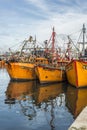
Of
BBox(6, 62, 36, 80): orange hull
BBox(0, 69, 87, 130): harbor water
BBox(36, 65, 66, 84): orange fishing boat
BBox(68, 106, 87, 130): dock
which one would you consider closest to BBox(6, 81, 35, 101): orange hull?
BBox(0, 69, 87, 130): harbor water

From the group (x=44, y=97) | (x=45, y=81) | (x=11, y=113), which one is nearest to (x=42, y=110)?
(x=11, y=113)

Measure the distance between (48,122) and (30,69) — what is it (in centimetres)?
2461

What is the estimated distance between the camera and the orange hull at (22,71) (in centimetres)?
4057

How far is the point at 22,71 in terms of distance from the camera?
133 feet

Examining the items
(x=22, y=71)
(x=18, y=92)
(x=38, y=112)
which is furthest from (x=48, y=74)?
(x=38, y=112)

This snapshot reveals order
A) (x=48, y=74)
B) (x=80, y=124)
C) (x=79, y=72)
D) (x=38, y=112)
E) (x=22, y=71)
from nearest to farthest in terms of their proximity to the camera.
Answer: (x=80, y=124), (x=38, y=112), (x=79, y=72), (x=48, y=74), (x=22, y=71)

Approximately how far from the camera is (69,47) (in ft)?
165

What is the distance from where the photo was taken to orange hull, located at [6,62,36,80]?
40.6 metres

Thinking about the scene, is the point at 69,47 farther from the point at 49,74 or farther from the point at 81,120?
the point at 81,120

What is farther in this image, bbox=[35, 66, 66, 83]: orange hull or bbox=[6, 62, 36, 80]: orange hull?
bbox=[6, 62, 36, 80]: orange hull

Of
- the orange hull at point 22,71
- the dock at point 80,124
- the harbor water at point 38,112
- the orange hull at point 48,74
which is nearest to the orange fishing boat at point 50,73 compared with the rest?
the orange hull at point 48,74

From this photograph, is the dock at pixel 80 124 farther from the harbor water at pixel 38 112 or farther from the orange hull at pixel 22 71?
the orange hull at pixel 22 71

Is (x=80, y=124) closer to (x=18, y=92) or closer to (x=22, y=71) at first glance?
(x=18, y=92)

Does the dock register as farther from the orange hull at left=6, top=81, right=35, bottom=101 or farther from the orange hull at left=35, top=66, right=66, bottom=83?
the orange hull at left=35, top=66, right=66, bottom=83
